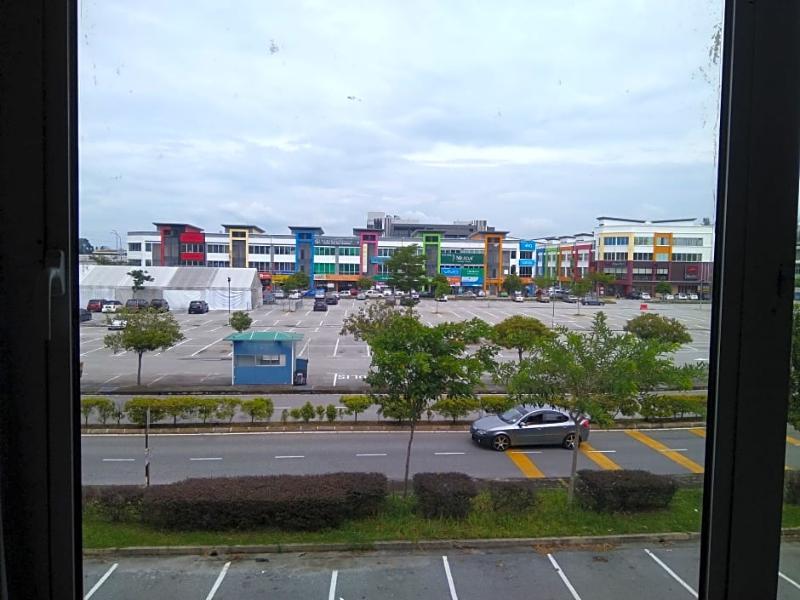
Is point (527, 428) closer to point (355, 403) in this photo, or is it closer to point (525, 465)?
point (525, 465)

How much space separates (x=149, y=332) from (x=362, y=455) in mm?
1228

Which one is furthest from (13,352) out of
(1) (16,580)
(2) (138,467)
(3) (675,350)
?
(2) (138,467)

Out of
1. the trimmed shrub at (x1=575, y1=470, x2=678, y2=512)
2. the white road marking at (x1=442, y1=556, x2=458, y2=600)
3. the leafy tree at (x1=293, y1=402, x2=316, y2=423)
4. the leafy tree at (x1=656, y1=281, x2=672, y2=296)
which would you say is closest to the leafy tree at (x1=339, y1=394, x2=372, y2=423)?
the leafy tree at (x1=293, y1=402, x2=316, y2=423)

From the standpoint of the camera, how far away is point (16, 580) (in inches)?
27.2

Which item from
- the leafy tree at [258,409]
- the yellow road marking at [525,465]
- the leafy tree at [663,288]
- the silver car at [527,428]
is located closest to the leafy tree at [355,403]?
the leafy tree at [258,409]

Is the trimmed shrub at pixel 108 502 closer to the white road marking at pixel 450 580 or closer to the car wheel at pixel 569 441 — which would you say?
the white road marking at pixel 450 580

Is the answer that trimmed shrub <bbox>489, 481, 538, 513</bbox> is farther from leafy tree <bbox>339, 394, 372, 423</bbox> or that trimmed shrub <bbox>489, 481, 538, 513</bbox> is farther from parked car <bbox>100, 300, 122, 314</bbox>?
parked car <bbox>100, 300, 122, 314</bbox>

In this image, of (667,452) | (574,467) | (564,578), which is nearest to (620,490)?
(574,467)

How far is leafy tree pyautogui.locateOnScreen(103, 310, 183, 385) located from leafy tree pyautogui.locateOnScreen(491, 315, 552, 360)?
1.28 m

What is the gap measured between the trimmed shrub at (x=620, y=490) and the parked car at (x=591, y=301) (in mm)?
528

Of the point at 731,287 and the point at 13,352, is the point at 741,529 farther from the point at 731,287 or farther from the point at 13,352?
the point at 13,352

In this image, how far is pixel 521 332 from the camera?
2105mm

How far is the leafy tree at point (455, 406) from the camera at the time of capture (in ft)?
8.95

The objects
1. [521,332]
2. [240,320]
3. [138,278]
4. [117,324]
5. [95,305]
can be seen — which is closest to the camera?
[95,305]
